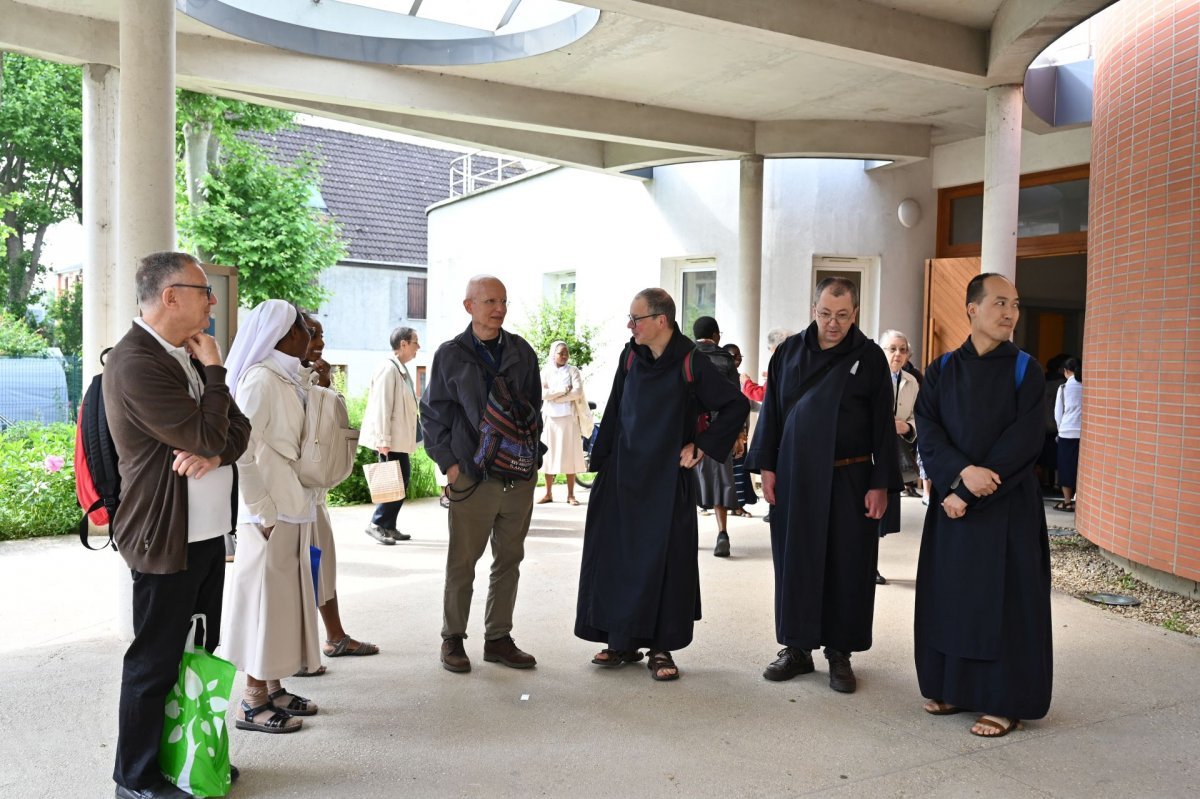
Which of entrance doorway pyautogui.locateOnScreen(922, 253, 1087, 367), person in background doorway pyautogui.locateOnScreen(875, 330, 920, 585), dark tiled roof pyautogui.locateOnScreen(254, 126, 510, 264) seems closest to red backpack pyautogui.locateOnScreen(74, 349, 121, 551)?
person in background doorway pyautogui.locateOnScreen(875, 330, 920, 585)

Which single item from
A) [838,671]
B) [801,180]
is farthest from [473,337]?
[801,180]

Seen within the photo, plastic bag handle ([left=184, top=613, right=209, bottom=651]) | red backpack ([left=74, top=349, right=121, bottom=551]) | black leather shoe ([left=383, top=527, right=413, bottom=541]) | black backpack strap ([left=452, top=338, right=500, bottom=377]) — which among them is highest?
black backpack strap ([left=452, top=338, right=500, bottom=377])

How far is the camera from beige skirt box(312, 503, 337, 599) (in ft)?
15.2

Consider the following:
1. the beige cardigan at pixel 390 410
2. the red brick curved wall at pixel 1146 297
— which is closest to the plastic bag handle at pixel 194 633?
the beige cardigan at pixel 390 410

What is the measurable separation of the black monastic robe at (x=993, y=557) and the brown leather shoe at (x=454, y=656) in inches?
87.3

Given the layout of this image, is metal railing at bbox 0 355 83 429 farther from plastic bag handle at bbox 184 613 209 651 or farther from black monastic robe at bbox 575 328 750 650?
plastic bag handle at bbox 184 613 209 651

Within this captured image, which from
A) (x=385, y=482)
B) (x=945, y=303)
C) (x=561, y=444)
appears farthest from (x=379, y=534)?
(x=945, y=303)

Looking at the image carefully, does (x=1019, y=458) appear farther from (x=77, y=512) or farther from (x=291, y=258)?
(x=291, y=258)

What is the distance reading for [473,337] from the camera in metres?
4.89

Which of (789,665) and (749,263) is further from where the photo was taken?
(749,263)

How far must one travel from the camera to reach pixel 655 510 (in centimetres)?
484

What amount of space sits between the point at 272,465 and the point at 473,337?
1.28 meters

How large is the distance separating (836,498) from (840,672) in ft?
2.78

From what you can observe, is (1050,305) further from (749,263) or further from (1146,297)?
(1146,297)
